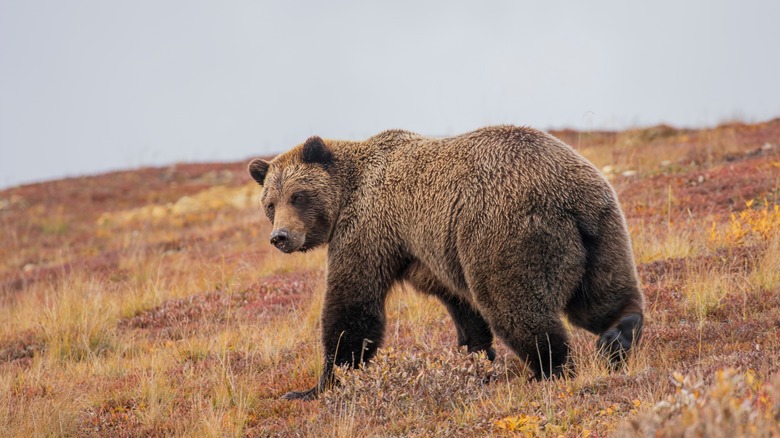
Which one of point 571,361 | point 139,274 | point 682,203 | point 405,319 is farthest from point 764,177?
point 139,274

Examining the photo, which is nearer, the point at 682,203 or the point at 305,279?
the point at 305,279

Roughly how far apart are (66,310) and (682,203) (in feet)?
32.2

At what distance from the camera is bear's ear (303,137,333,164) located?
5.89m

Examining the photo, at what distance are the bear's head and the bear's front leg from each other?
2.04 feet

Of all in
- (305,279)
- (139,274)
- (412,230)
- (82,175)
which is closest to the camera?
(412,230)

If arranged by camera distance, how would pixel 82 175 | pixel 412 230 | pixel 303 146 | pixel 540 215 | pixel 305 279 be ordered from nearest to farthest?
pixel 540 215
pixel 412 230
pixel 303 146
pixel 305 279
pixel 82 175

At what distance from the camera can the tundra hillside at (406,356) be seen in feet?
12.4

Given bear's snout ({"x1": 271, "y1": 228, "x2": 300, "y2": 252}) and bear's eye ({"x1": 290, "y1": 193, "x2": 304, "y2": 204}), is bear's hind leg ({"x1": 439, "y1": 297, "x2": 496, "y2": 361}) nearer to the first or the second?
bear's snout ({"x1": 271, "y1": 228, "x2": 300, "y2": 252})

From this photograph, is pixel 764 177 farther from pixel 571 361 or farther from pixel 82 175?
pixel 82 175

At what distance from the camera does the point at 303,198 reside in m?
5.82

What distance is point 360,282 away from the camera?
519cm

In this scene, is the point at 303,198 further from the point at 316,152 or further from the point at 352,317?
the point at 352,317

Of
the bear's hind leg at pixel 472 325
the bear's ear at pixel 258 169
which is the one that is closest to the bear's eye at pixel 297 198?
the bear's ear at pixel 258 169

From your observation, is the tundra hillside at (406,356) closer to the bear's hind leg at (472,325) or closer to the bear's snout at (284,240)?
the bear's hind leg at (472,325)
